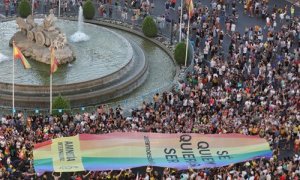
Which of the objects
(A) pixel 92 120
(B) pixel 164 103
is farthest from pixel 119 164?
(B) pixel 164 103

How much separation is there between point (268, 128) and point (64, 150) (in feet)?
37.5

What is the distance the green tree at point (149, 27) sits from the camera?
182 feet

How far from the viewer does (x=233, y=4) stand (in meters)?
60.8

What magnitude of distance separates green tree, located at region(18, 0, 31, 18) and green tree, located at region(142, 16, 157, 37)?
370 inches

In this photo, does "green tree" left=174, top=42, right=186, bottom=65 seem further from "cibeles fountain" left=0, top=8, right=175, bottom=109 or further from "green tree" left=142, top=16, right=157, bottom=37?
"green tree" left=142, top=16, right=157, bottom=37

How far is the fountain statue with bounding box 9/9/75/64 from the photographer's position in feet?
153

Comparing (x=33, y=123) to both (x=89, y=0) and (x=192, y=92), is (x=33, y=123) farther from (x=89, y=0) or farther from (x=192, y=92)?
(x=89, y=0)

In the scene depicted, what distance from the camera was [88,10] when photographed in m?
58.6

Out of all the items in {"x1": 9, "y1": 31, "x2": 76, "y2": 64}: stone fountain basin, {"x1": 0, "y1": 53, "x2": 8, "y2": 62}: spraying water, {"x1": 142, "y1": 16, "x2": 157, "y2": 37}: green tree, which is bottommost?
{"x1": 0, "y1": 53, "x2": 8, "y2": 62}: spraying water

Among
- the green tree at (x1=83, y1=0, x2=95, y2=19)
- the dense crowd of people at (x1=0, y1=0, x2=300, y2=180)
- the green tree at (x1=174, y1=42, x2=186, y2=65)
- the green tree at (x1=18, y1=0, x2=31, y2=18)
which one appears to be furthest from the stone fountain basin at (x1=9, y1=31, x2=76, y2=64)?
the green tree at (x1=83, y1=0, x2=95, y2=19)

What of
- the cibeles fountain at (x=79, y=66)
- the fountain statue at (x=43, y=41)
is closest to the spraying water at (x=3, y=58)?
the cibeles fountain at (x=79, y=66)

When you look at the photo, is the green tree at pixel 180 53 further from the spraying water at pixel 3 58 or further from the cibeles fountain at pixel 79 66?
the spraying water at pixel 3 58

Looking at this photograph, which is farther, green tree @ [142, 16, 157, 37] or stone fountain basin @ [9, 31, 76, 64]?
green tree @ [142, 16, 157, 37]

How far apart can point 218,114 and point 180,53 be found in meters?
10.2
